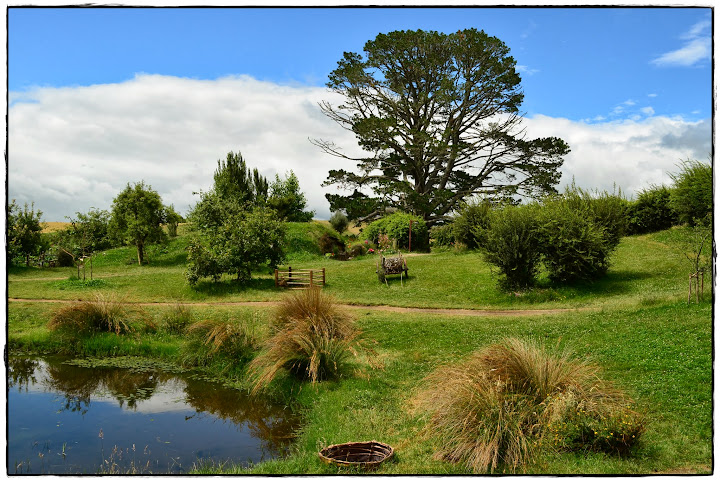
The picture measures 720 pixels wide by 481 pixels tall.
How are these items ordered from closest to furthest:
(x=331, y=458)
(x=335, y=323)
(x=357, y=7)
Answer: (x=357, y=7)
(x=331, y=458)
(x=335, y=323)

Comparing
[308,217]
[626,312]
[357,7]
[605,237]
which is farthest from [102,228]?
[357,7]

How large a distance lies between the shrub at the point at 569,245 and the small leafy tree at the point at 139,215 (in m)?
20.9

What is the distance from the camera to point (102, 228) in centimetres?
3294

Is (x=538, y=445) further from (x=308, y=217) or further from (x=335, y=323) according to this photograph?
(x=308, y=217)

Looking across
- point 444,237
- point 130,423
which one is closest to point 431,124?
point 444,237

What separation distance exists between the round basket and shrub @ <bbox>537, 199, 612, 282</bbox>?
13.4 metres

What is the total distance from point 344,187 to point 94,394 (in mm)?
29466

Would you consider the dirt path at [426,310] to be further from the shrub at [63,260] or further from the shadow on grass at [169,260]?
the shrub at [63,260]

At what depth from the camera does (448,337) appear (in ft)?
43.2

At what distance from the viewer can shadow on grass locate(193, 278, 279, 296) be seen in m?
21.1

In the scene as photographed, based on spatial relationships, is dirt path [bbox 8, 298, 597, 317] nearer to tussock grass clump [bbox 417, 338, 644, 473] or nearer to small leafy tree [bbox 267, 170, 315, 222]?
tussock grass clump [bbox 417, 338, 644, 473]

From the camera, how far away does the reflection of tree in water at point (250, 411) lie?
8.95m

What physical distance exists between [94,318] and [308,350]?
6939mm

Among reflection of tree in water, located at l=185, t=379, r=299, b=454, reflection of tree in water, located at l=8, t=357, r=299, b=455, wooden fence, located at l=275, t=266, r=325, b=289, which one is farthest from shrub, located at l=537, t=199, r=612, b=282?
reflection of tree in water, located at l=8, t=357, r=299, b=455
